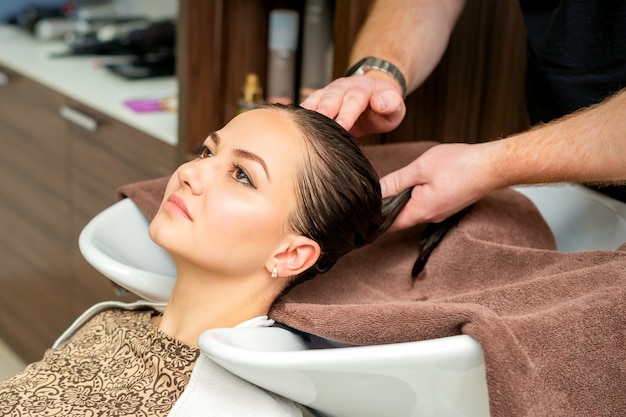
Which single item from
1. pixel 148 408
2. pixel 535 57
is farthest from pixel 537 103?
pixel 148 408

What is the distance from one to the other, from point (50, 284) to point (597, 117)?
1926mm

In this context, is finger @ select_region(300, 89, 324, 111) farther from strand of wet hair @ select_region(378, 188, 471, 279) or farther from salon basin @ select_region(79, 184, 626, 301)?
salon basin @ select_region(79, 184, 626, 301)

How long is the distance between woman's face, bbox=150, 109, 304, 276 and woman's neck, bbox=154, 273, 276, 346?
3cm

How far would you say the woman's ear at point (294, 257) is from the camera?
1.11 m

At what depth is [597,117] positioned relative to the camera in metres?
1.12

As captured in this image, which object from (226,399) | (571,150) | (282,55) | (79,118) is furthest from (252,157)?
(79,118)

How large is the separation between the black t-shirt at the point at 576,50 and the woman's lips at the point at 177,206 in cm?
66

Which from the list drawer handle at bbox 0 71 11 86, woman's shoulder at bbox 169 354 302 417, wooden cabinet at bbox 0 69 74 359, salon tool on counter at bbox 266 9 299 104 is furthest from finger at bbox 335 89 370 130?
drawer handle at bbox 0 71 11 86

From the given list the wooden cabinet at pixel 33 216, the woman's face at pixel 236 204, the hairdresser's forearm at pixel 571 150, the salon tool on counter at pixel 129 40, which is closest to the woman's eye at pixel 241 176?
the woman's face at pixel 236 204

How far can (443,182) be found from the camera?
1.18m

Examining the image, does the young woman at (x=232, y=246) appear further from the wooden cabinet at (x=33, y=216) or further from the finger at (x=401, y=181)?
the wooden cabinet at (x=33, y=216)

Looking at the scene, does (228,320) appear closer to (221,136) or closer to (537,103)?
(221,136)

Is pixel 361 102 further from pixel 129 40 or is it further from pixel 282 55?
→ pixel 129 40

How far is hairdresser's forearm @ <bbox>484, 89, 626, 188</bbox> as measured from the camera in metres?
1.10
